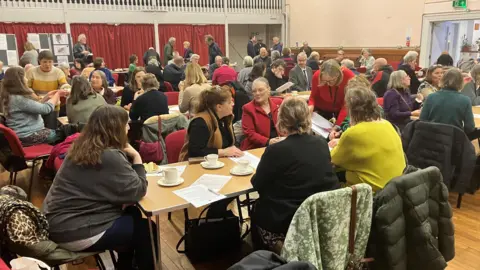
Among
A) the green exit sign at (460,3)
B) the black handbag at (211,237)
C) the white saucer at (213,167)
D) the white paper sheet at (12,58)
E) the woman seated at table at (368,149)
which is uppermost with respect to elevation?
the green exit sign at (460,3)

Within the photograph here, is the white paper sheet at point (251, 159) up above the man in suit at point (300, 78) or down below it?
below

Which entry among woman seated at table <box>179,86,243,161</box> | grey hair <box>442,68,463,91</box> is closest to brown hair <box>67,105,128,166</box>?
woman seated at table <box>179,86,243,161</box>

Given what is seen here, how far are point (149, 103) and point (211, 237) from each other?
1.85m

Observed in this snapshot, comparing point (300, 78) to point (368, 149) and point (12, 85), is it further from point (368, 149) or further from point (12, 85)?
point (368, 149)

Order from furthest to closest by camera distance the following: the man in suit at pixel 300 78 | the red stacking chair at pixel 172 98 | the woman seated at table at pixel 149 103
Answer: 1. the man in suit at pixel 300 78
2. the red stacking chair at pixel 172 98
3. the woman seated at table at pixel 149 103

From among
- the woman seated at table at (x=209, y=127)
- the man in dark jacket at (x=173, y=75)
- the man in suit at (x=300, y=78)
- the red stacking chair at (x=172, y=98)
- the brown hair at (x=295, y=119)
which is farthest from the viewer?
the man in dark jacket at (x=173, y=75)

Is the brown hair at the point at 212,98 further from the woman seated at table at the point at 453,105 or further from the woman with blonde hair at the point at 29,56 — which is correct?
the woman with blonde hair at the point at 29,56

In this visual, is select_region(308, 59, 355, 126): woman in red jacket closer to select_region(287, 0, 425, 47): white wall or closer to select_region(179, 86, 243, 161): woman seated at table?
select_region(179, 86, 243, 161): woman seated at table

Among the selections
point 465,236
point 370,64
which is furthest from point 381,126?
point 370,64

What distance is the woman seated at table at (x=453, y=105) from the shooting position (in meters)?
3.66

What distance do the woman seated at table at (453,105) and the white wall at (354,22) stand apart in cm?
766

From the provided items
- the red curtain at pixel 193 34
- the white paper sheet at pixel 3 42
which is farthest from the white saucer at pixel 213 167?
the red curtain at pixel 193 34

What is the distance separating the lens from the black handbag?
9.57ft

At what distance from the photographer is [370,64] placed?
10062 mm
